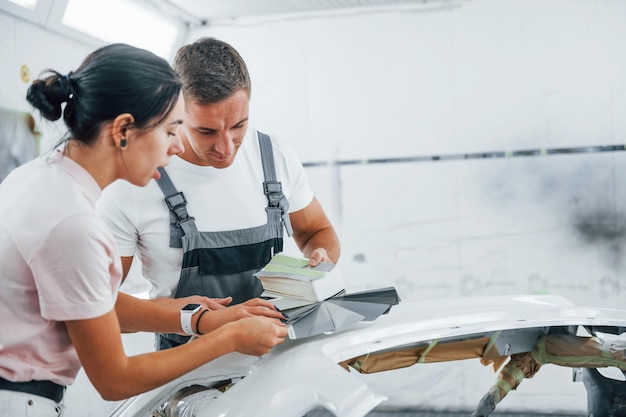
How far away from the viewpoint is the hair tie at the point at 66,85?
123cm

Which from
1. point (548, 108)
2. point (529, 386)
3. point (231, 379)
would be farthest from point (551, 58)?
point (231, 379)

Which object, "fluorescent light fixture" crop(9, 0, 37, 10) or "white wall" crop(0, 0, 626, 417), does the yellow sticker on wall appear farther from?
"white wall" crop(0, 0, 626, 417)

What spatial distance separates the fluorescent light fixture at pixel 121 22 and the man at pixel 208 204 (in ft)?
4.86

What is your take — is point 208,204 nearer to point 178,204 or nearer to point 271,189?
point 178,204

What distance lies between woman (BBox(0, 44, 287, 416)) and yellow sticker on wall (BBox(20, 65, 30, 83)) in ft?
5.48

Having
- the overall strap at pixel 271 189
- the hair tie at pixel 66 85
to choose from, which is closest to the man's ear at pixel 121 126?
the hair tie at pixel 66 85

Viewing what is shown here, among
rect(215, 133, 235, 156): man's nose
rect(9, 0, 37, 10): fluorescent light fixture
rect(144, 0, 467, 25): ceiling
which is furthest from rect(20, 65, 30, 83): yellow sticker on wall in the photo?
rect(215, 133, 235, 156): man's nose

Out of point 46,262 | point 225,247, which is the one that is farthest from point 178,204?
point 46,262

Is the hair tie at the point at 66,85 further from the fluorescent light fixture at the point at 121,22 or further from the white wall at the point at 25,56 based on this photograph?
the fluorescent light fixture at the point at 121,22

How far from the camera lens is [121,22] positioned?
338 cm

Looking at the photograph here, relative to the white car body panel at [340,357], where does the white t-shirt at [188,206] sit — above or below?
above

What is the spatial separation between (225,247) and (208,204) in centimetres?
14

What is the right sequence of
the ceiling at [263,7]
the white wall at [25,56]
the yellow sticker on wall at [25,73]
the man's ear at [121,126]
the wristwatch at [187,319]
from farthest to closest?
1. the ceiling at [263,7]
2. the yellow sticker on wall at [25,73]
3. the white wall at [25,56]
4. the wristwatch at [187,319]
5. the man's ear at [121,126]

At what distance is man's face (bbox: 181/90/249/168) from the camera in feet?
5.72
